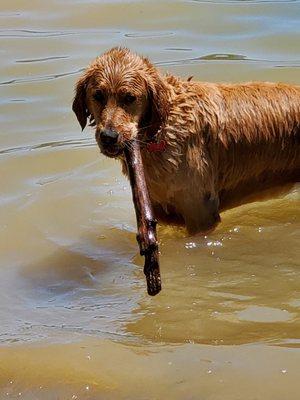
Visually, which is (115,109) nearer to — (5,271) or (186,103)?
(186,103)

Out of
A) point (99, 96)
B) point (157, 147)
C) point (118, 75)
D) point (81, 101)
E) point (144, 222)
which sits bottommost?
point (144, 222)

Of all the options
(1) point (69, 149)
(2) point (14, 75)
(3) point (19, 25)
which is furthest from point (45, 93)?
(3) point (19, 25)

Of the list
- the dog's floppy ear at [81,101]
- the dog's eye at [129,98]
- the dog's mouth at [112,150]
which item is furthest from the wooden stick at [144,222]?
the dog's floppy ear at [81,101]

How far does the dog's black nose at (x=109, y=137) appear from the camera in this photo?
20.2 ft

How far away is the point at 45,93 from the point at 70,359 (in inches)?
238

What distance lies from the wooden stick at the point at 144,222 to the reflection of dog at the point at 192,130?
0.11m

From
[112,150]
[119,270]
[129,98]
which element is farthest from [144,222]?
[119,270]

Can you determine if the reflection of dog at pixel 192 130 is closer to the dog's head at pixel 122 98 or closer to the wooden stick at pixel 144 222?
the dog's head at pixel 122 98

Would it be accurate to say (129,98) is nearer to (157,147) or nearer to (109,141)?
(109,141)

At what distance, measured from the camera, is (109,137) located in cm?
616

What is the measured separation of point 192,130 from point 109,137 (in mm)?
1093

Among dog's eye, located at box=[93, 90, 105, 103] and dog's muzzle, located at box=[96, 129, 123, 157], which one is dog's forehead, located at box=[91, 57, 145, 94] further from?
dog's muzzle, located at box=[96, 129, 123, 157]

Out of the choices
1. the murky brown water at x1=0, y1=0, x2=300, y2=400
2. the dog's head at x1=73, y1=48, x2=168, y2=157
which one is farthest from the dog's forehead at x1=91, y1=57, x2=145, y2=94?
the murky brown water at x1=0, y1=0, x2=300, y2=400

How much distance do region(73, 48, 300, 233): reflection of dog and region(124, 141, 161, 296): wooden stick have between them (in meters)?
0.11
